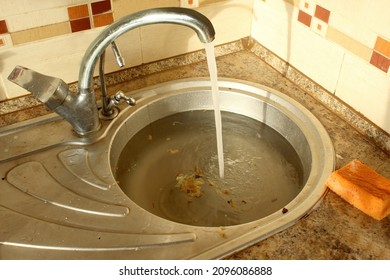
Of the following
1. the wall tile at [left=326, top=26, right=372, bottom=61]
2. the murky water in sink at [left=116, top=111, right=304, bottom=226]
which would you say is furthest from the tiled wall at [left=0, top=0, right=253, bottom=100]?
the wall tile at [left=326, top=26, right=372, bottom=61]

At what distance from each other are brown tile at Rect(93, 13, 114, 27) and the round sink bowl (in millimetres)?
214

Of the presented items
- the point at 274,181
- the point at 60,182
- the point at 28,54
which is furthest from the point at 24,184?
the point at 274,181

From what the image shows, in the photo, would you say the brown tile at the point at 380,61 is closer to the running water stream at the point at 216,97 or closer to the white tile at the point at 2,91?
the running water stream at the point at 216,97

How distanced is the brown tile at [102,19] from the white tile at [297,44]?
1.55 ft

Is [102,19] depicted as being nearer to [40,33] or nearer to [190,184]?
[40,33]

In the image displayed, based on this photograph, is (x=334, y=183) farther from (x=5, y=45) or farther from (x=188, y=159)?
(x=5, y=45)

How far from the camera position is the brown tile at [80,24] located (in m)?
0.99

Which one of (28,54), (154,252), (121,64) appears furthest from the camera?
(28,54)

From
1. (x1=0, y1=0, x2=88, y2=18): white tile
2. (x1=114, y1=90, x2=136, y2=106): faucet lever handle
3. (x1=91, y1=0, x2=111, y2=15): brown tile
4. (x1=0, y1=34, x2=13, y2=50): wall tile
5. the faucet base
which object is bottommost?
the faucet base

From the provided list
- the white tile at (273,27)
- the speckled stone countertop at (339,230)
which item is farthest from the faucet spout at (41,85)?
the white tile at (273,27)

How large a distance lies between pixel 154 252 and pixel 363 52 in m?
0.65

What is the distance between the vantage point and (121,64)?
86 cm

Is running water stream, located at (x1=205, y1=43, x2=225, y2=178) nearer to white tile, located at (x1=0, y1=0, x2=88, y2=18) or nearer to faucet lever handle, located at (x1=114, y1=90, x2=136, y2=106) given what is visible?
faucet lever handle, located at (x1=114, y1=90, x2=136, y2=106)

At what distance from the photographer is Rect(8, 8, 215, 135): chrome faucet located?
794 mm
